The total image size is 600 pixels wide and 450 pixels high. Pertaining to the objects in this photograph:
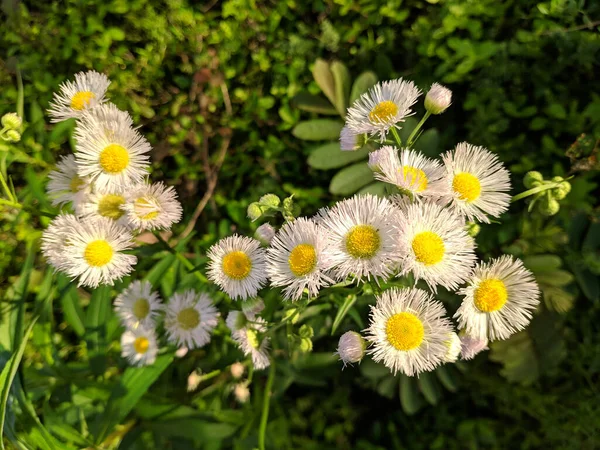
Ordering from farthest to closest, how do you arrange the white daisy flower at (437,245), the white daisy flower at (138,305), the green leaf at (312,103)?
the green leaf at (312,103)
the white daisy flower at (138,305)
the white daisy flower at (437,245)

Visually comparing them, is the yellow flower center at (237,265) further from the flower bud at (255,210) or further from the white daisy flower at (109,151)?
the white daisy flower at (109,151)

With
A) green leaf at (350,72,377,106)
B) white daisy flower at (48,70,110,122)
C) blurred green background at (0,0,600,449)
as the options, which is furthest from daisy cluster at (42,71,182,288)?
green leaf at (350,72,377,106)

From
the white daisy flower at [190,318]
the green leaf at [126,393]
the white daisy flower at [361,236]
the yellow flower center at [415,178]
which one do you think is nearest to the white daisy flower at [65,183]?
the white daisy flower at [190,318]

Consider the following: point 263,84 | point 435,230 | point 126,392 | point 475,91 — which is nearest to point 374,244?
point 435,230

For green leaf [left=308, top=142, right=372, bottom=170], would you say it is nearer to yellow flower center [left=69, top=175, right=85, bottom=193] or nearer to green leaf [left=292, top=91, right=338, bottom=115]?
green leaf [left=292, top=91, right=338, bottom=115]

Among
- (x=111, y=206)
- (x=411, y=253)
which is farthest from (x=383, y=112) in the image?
(x=111, y=206)
